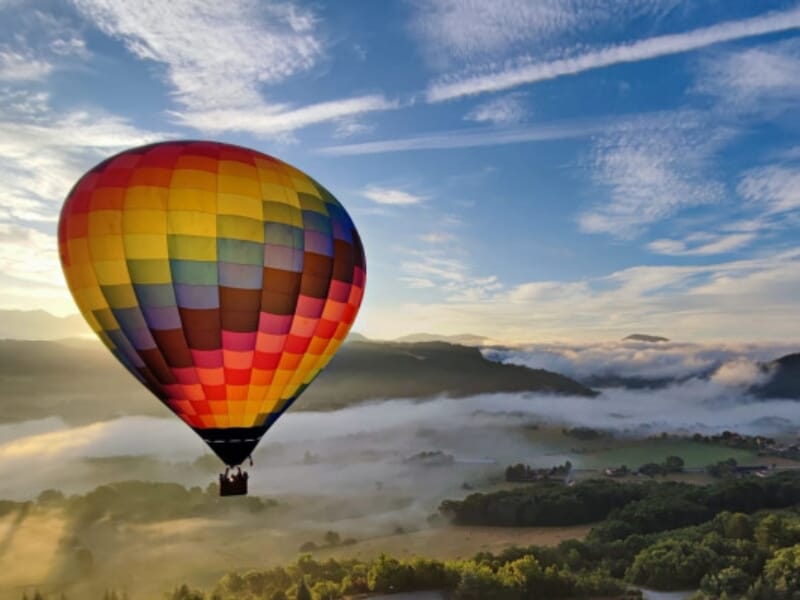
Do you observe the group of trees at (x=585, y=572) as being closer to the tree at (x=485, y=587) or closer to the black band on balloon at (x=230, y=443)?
the tree at (x=485, y=587)

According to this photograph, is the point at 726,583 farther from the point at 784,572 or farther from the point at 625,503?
the point at 625,503

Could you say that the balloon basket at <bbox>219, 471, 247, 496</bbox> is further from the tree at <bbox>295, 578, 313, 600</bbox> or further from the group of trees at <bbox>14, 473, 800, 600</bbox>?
the tree at <bbox>295, 578, 313, 600</bbox>

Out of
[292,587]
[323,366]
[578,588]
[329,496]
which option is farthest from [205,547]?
[323,366]

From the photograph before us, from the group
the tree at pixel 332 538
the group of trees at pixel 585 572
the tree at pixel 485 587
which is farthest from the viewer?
the tree at pixel 332 538

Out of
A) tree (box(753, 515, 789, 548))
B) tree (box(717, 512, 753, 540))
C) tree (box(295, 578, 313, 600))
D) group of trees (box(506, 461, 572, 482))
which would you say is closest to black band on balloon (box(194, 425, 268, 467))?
tree (box(295, 578, 313, 600))

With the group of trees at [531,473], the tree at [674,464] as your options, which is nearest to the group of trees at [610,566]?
the group of trees at [531,473]

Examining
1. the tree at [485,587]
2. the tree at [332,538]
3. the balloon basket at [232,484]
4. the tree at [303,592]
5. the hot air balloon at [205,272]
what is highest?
the hot air balloon at [205,272]

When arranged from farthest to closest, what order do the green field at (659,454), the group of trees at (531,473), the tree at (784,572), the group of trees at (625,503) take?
1. the green field at (659,454)
2. the group of trees at (531,473)
3. the group of trees at (625,503)
4. the tree at (784,572)

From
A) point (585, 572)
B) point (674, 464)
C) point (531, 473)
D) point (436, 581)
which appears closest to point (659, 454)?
point (674, 464)

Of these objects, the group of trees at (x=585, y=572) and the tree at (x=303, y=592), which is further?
the tree at (x=303, y=592)
